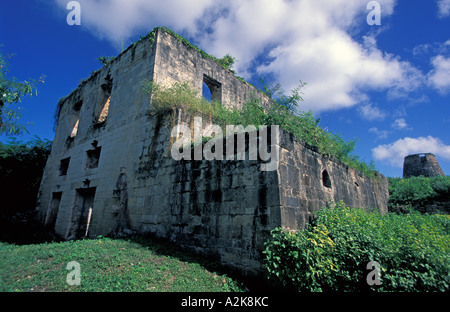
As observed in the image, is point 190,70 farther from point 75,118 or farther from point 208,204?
point 75,118

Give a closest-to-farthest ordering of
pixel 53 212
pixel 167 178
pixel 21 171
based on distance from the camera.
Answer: pixel 167 178
pixel 53 212
pixel 21 171

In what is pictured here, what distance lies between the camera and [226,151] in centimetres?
486

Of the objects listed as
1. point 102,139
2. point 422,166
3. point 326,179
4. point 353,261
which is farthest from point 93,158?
point 422,166

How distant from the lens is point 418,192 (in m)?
12.0

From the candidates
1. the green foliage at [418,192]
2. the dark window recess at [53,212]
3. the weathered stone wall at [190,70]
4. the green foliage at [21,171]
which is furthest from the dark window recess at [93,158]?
the green foliage at [418,192]

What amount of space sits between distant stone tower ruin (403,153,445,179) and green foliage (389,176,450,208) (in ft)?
29.6

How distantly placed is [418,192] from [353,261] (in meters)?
11.6

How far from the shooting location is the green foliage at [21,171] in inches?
534

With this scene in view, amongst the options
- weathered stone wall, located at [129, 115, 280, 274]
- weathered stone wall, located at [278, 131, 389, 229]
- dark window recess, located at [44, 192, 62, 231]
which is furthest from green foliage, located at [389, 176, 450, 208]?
dark window recess, located at [44, 192, 62, 231]

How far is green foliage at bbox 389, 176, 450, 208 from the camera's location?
37.3ft

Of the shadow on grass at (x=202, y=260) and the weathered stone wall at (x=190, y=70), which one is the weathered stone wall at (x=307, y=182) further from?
the weathered stone wall at (x=190, y=70)

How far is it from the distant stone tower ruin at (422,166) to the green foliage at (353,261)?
2125 cm

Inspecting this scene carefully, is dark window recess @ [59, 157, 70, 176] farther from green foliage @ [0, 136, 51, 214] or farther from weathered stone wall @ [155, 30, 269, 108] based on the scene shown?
weathered stone wall @ [155, 30, 269, 108]

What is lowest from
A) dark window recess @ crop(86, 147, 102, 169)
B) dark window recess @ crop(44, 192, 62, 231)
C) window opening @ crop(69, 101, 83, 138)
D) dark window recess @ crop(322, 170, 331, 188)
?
dark window recess @ crop(44, 192, 62, 231)
